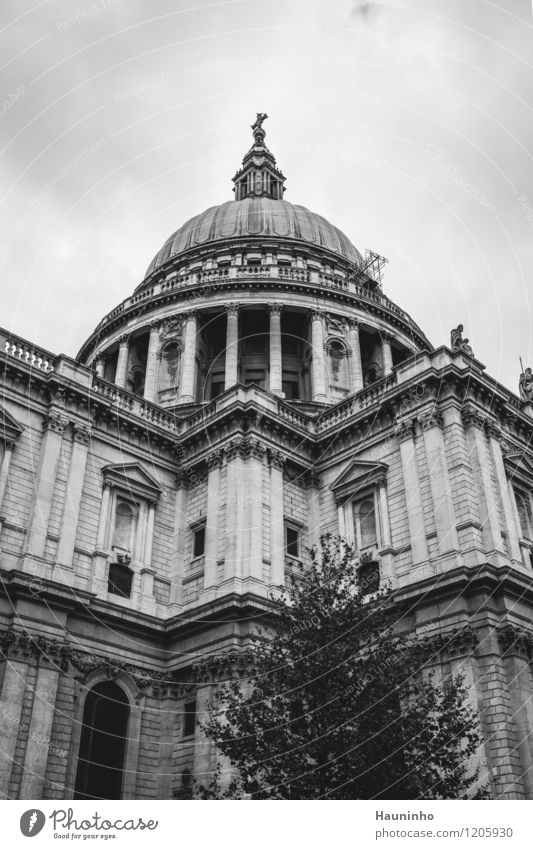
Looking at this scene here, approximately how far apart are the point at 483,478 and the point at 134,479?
13.4 m

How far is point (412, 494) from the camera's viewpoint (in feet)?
88.3

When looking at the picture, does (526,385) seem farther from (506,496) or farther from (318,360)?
(318,360)

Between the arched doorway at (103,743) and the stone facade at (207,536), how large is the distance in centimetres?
14

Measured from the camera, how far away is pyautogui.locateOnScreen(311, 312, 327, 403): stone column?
4362cm

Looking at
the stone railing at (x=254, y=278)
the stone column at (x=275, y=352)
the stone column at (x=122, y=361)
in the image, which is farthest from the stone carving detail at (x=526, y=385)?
the stone column at (x=122, y=361)

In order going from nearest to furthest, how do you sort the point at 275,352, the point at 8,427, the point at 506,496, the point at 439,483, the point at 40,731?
the point at 40,731
the point at 439,483
the point at 8,427
the point at 506,496
the point at 275,352

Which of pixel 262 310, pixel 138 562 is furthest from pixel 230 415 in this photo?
pixel 262 310

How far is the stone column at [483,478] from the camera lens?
24.7 metres

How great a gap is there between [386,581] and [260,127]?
188 ft

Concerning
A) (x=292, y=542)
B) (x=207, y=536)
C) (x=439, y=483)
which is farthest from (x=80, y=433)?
(x=439, y=483)

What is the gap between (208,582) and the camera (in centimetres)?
2739

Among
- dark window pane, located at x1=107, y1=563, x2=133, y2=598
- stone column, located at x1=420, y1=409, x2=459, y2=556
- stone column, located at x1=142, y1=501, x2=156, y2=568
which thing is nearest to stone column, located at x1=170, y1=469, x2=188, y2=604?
stone column, located at x1=142, y1=501, x2=156, y2=568

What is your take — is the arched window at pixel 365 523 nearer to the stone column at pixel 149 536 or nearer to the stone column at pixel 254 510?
the stone column at pixel 254 510

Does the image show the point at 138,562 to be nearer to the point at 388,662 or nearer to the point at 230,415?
the point at 230,415
